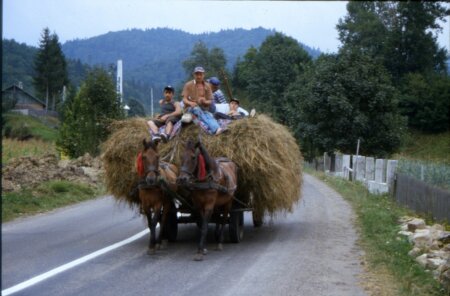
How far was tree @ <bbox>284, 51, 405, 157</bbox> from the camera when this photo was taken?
33.1 meters

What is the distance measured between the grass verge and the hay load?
1861mm

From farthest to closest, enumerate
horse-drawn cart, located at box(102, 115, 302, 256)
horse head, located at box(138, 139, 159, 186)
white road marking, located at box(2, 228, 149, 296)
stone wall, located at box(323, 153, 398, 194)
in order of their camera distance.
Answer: stone wall, located at box(323, 153, 398, 194), horse-drawn cart, located at box(102, 115, 302, 256), horse head, located at box(138, 139, 159, 186), white road marking, located at box(2, 228, 149, 296)

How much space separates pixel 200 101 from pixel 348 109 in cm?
2374

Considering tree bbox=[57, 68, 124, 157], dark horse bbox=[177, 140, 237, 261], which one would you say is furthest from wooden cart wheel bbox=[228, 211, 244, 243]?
tree bbox=[57, 68, 124, 157]

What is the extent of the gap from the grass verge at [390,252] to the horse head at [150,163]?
337cm

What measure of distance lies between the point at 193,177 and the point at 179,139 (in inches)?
46.5

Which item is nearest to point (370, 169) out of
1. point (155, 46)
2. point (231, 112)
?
point (231, 112)

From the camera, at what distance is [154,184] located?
29.9 ft

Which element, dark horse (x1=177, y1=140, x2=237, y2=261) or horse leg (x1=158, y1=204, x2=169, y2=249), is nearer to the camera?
dark horse (x1=177, y1=140, x2=237, y2=261)

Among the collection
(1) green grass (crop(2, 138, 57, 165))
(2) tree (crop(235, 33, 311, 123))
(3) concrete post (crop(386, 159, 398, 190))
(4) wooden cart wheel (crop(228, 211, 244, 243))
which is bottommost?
(4) wooden cart wheel (crop(228, 211, 244, 243))

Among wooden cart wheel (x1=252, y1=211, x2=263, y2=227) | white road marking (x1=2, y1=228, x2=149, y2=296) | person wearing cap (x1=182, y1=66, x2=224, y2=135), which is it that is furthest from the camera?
wooden cart wheel (x1=252, y1=211, x2=263, y2=227)

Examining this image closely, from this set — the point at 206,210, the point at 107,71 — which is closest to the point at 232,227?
the point at 206,210

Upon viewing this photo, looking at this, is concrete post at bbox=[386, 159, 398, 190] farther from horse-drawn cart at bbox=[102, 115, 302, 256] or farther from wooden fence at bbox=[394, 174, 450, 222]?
horse-drawn cart at bbox=[102, 115, 302, 256]

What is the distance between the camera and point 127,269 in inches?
338
